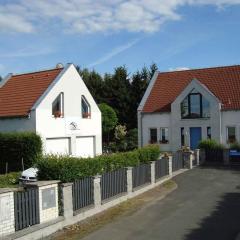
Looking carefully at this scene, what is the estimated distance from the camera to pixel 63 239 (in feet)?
44.5

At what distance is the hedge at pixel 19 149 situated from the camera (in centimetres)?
2756

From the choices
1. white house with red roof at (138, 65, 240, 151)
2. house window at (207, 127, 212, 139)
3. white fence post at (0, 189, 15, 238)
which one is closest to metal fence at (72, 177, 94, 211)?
white fence post at (0, 189, 15, 238)

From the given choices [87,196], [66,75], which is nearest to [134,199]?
[87,196]

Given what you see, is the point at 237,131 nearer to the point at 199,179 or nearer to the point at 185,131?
the point at 185,131

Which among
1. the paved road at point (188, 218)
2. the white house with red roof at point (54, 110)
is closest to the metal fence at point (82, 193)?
the paved road at point (188, 218)

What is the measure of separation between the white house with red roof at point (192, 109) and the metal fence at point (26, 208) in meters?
27.8

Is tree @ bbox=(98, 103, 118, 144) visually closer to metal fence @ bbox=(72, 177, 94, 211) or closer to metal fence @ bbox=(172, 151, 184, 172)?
metal fence @ bbox=(172, 151, 184, 172)

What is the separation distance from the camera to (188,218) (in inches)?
626

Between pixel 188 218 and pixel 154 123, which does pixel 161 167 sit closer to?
pixel 188 218

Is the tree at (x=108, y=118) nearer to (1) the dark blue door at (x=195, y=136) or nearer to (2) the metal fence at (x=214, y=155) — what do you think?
(1) the dark blue door at (x=195, y=136)

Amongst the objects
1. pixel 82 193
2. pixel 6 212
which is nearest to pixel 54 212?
pixel 82 193

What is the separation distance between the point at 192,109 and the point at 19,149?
17759mm

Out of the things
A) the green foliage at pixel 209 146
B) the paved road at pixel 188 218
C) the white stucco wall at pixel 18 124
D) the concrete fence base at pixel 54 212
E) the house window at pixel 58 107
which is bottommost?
the paved road at pixel 188 218

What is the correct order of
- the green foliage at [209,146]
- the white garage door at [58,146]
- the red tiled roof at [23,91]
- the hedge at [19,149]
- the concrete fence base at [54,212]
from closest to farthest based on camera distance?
the concrete fence base at [54,212], the hedge at [19,149], the white garage door at [58,146], the red tiled roof at [23,91], the green foliage at [209,146]
